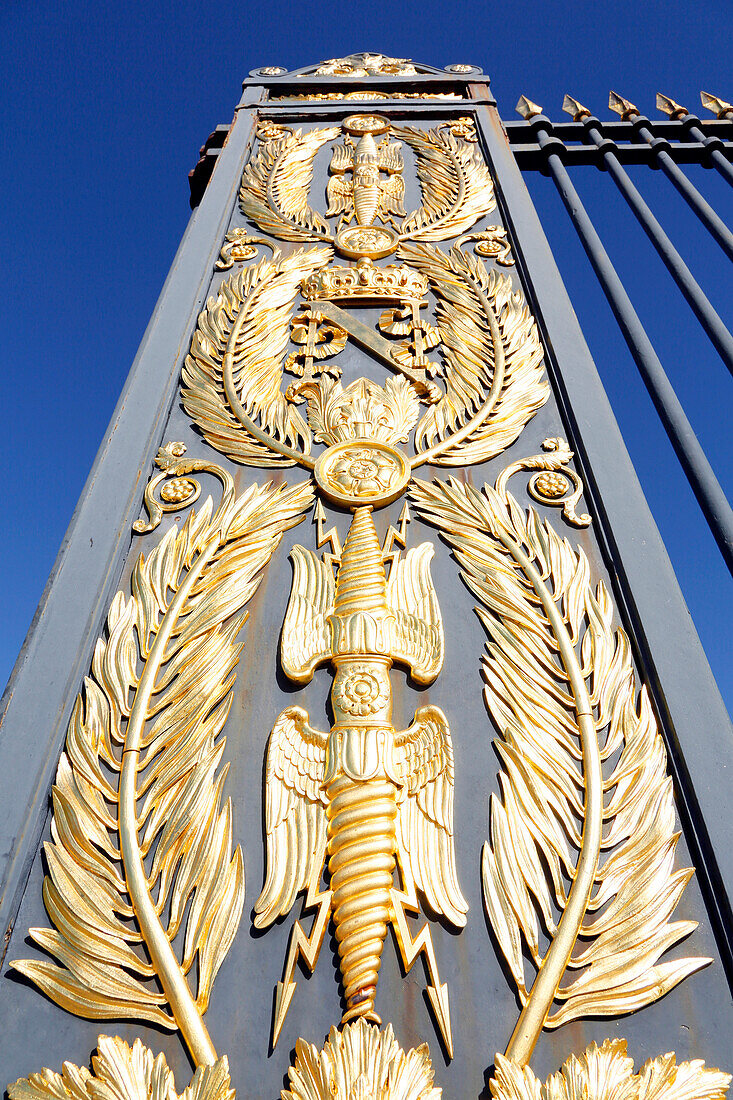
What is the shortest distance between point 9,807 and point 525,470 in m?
1.35

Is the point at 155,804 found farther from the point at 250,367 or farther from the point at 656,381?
the point at 656,381

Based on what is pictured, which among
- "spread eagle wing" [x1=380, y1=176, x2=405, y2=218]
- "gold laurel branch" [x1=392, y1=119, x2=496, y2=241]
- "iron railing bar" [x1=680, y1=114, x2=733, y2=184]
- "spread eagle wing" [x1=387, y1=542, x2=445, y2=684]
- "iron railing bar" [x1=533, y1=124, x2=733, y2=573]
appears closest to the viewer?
"spread eagle wing" [x1=387, y1=542, x2=445, y2=684]

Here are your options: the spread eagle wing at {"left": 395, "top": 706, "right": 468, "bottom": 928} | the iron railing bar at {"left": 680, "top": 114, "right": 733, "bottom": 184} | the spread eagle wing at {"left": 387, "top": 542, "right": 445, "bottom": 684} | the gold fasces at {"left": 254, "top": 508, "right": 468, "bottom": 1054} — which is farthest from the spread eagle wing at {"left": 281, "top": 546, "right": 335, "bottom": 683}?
the iron railing bar at {"left": 680, "top": 114, "right": 733, "bottom": 184}

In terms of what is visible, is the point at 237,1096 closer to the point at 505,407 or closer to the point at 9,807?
the point at 9,807

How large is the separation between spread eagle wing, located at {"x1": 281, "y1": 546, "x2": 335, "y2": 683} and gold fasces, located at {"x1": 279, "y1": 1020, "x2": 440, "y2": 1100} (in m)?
0.64

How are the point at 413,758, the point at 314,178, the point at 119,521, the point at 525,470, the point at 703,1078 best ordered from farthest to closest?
the point at 314,178
the point at 525,470
the point at 119,521
the point at 413,758
the point at 703,1078

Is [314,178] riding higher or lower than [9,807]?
higher

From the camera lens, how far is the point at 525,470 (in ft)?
6.50

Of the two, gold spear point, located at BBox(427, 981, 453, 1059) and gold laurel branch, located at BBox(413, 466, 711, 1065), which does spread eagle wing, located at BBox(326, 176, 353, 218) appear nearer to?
gold laurel branch, located at BBox(413, 466, 711, 1065)

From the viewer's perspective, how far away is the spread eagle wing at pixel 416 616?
5.29 ft

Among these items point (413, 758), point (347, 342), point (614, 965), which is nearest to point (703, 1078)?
point (614, 965)

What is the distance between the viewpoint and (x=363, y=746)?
1.46 meters

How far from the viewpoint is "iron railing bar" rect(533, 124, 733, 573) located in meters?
1.80

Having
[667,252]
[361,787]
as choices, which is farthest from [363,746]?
[667,252]
